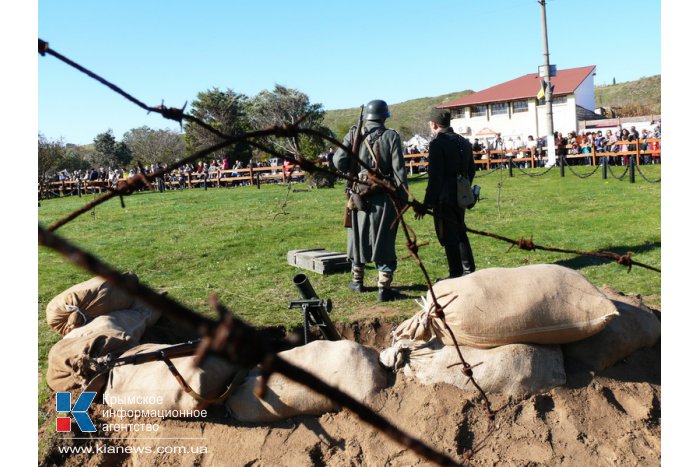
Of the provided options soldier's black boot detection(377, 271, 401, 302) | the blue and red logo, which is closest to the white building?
soldier's black boot detection(377, 271, 401, 302)

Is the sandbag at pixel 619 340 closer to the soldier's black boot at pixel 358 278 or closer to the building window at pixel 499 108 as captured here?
the soldier's black boot at pixel 358 278

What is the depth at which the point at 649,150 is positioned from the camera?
831 inches

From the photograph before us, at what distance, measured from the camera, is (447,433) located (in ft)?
12.5

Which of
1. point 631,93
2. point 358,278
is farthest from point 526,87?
point 358,278

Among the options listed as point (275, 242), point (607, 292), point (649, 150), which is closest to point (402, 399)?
point (607, 292)

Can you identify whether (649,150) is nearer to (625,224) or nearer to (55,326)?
(625,224)

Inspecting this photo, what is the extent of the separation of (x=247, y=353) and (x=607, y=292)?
479 cm

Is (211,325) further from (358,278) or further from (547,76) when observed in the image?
(547,76)

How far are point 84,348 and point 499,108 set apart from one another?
137ft

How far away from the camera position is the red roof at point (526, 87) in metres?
41.0

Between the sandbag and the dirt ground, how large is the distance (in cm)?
9

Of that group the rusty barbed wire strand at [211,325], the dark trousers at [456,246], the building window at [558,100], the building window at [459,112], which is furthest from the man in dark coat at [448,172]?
the building window at [459,112]

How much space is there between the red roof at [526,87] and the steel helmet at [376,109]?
118 feet

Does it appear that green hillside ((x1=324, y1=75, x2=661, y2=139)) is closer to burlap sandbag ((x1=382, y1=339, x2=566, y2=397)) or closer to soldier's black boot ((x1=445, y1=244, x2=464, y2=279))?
soldier's black boot ((x1=445, y1=244, x2=464, y2=279))
